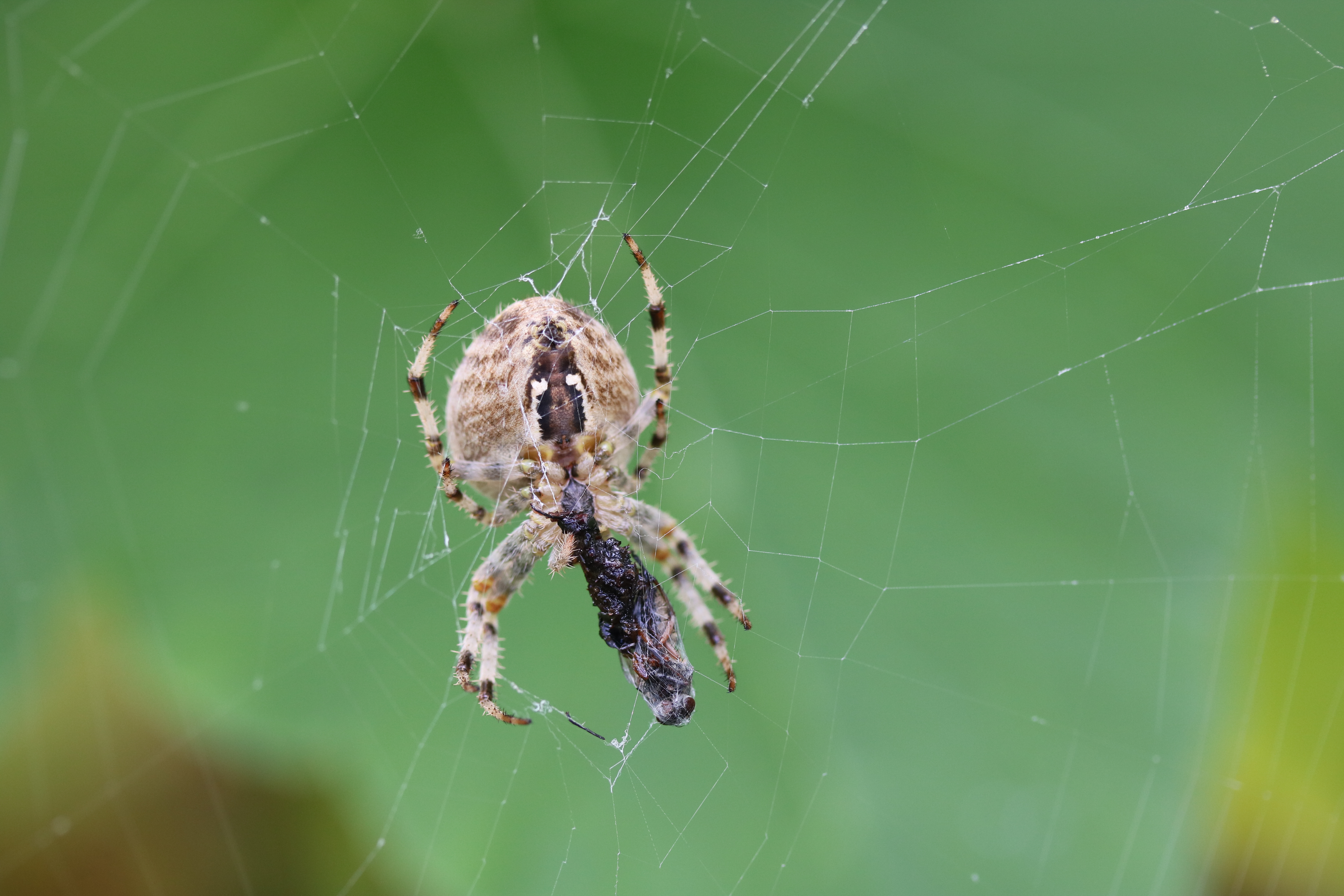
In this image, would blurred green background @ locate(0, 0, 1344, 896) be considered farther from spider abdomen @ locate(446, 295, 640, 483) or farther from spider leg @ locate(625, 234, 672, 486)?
spider abdomen @ locate(446, 295, 640, 483)

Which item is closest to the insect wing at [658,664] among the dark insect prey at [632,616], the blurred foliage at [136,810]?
the dark insect prey at [632,616]

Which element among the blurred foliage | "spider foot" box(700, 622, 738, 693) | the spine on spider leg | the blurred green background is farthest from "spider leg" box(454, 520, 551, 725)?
the blurred foliage

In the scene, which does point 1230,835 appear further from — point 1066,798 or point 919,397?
point 919,397

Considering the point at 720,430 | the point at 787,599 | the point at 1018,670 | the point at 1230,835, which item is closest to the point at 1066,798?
the point at 1018,670

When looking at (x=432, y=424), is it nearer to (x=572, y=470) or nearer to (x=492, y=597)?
(x=572, y=470)

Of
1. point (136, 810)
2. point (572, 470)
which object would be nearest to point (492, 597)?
point (572, 470)

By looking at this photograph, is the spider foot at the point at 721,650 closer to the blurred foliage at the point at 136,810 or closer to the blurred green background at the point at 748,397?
the blurred green background at the point at 748,397

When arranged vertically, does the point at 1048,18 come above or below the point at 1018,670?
above
